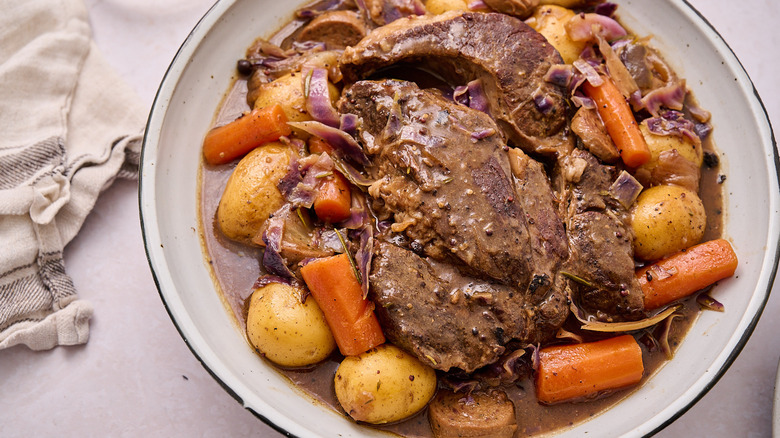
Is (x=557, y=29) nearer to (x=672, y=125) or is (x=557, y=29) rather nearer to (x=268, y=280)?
(x=672, y=125)

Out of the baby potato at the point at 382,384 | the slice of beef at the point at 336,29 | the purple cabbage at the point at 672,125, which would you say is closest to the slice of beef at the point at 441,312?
the baby potato at the point at 382,384

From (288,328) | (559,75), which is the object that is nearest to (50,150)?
(288,328)

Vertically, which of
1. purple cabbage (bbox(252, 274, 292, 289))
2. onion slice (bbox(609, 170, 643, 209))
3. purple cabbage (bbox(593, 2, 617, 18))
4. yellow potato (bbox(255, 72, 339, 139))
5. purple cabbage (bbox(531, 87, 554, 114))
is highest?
purple cabbage (bbox(593, 2, 617, 18))

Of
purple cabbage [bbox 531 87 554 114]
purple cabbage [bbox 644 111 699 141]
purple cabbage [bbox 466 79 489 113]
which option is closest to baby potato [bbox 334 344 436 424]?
purple cabbage [bbox 466 79 489 113]

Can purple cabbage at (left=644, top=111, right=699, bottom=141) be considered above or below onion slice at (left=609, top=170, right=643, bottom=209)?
above

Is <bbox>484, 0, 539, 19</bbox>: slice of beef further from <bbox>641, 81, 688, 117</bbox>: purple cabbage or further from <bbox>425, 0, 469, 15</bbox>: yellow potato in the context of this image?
<bbox>641, 81, 688, 117</bbox>: purple cabbage

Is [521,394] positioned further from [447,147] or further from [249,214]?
[249,214]

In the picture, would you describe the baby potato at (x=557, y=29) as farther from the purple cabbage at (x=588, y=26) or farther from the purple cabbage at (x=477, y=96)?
the purple cabbage at (x=477, y=96)
